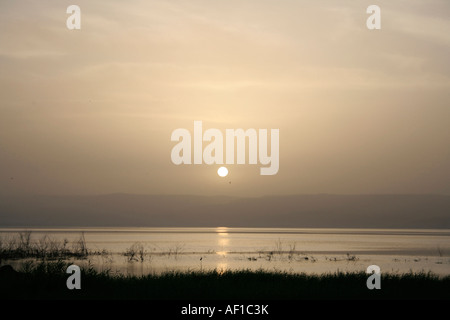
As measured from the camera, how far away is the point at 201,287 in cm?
1919

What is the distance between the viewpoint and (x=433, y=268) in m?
38.8

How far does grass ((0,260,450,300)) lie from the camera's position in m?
18.1

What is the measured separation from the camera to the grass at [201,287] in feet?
59.4
